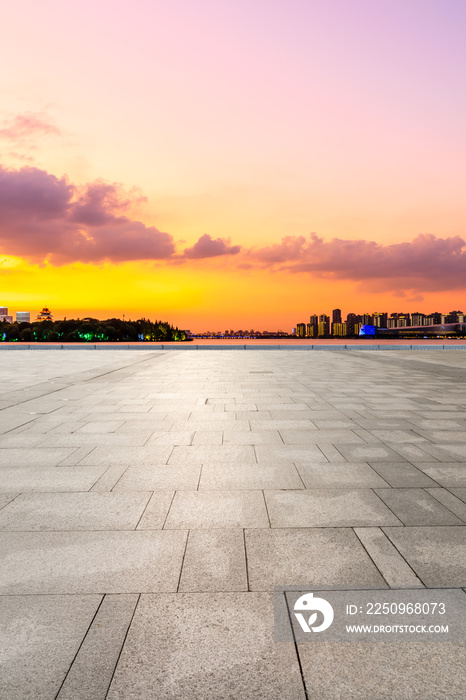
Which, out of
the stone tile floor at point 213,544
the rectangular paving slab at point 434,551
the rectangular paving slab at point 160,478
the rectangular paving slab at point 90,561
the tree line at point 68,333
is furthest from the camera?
the tree line at point 68,333

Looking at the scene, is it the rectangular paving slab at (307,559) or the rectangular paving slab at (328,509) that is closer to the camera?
Answer: the rectangular paving slab at (307,559)

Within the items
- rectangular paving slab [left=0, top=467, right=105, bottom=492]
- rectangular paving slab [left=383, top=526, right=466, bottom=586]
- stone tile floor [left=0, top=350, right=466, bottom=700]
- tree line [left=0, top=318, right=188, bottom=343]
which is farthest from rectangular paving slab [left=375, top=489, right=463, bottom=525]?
tree line [left=0, top=318, right=188, bottom=343]

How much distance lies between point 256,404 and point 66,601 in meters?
7.94

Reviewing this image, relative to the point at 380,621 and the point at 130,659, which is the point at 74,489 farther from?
the point at 380,621

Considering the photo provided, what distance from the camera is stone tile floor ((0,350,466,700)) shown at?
8.41 feet

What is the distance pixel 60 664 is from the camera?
8.60ft

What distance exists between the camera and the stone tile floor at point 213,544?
8.41 feet

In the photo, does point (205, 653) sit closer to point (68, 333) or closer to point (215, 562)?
point (215, 562)

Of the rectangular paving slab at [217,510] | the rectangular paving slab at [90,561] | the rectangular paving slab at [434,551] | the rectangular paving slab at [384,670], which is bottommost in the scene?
the rectangular paving slab at [384,670]

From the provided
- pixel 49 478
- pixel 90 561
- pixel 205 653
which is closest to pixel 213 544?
pixel 90 561

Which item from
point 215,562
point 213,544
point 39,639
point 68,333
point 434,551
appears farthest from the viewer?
point 68,333

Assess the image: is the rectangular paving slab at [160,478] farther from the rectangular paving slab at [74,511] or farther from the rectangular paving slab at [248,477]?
the rectangular paving slab at [74,511]

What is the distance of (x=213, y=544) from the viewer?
4.03 m

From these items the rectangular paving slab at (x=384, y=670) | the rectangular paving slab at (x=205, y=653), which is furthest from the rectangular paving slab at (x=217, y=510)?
the rectangular paving slab at (x=384, y=670)
